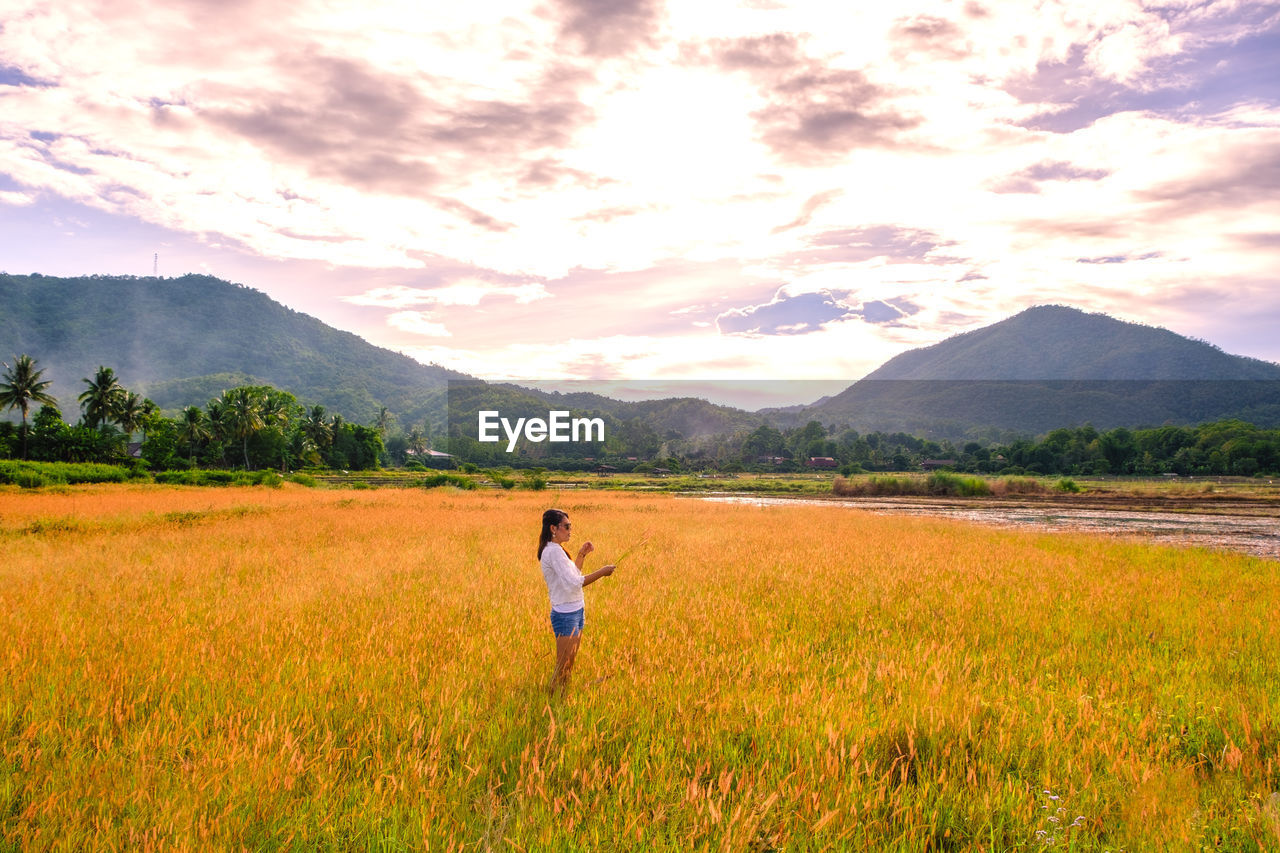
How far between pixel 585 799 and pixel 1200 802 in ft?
12.9

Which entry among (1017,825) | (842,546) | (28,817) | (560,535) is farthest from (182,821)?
(842,546)

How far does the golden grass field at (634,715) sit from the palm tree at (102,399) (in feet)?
286

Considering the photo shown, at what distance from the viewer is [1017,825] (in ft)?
11.6

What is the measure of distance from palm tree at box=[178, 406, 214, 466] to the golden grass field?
90.1m

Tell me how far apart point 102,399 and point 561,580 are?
325 ft

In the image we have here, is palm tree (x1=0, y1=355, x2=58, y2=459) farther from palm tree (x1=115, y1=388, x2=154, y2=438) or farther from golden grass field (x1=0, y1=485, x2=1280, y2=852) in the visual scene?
golden grass field (x1=0, y1=485, x2=1280, y2=852)

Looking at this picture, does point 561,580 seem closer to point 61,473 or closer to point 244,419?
point 61,473

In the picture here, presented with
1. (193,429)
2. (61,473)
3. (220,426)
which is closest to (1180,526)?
(61,473)

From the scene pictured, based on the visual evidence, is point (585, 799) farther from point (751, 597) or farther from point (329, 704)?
Answer: point (751, 597)

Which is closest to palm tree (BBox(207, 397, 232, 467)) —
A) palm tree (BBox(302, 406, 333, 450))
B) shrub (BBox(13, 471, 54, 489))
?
palm tree (BBox(302, 406, 333, 450))

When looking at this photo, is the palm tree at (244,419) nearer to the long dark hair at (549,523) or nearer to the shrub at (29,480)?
the shrub at (29,480)

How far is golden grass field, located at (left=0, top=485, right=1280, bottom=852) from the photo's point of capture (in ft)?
11.0

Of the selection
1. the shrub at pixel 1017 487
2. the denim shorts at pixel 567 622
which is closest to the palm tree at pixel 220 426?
the shrub at pixel 1017 487

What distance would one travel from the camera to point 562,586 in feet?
16.6
